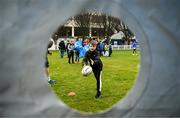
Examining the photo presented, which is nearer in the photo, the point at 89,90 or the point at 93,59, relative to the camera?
the point at 93,59

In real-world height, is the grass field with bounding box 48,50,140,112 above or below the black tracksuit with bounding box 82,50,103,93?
below

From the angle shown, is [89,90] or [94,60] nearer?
[94,60]

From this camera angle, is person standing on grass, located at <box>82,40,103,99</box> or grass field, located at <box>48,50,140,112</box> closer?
grass field, located at <box>48,50,140,112</box>

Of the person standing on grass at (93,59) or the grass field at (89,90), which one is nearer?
the grass field at (89,90)

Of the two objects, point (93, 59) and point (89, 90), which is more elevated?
point (93, 59)

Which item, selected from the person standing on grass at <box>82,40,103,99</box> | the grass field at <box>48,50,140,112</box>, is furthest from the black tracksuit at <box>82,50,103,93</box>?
the grass field at <box>48,50,140,112</box>

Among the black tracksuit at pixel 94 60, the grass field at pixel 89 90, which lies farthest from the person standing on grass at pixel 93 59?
the grass field at pixel 89 90

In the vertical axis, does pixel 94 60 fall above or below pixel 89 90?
above

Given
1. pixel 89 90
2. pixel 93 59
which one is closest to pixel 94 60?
pixel 93 59

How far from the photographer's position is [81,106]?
6.87 m

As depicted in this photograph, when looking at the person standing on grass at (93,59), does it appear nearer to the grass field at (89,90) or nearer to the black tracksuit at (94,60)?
the black tracksuit at (94,60)

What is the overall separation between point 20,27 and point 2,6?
0.22 m

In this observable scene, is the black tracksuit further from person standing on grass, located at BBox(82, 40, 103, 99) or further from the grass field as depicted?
the grass field

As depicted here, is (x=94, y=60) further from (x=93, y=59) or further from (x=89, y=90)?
(x=89, y=90)
